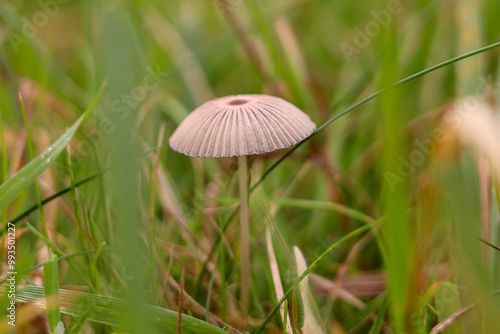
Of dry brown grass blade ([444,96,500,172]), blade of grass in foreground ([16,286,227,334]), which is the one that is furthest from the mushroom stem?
dry brown grass blade ([444,96,500,172])

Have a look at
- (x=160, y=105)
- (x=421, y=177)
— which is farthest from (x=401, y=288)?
(x=160, y=105)

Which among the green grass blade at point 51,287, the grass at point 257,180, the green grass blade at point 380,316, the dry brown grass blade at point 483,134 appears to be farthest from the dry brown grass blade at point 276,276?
the dry brown grass blade at point 483,134

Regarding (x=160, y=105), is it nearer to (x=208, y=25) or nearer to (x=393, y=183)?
(x=208, y=25)

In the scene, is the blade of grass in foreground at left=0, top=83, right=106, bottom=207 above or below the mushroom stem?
above

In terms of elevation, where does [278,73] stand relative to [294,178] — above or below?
above

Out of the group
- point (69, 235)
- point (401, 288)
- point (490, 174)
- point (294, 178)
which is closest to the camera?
point (401, 288)

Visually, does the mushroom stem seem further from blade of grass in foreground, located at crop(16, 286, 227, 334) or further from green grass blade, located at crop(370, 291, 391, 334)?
green grass blade, located at crop(370, 291, 391, 334)

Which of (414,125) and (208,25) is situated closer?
(414,125)
